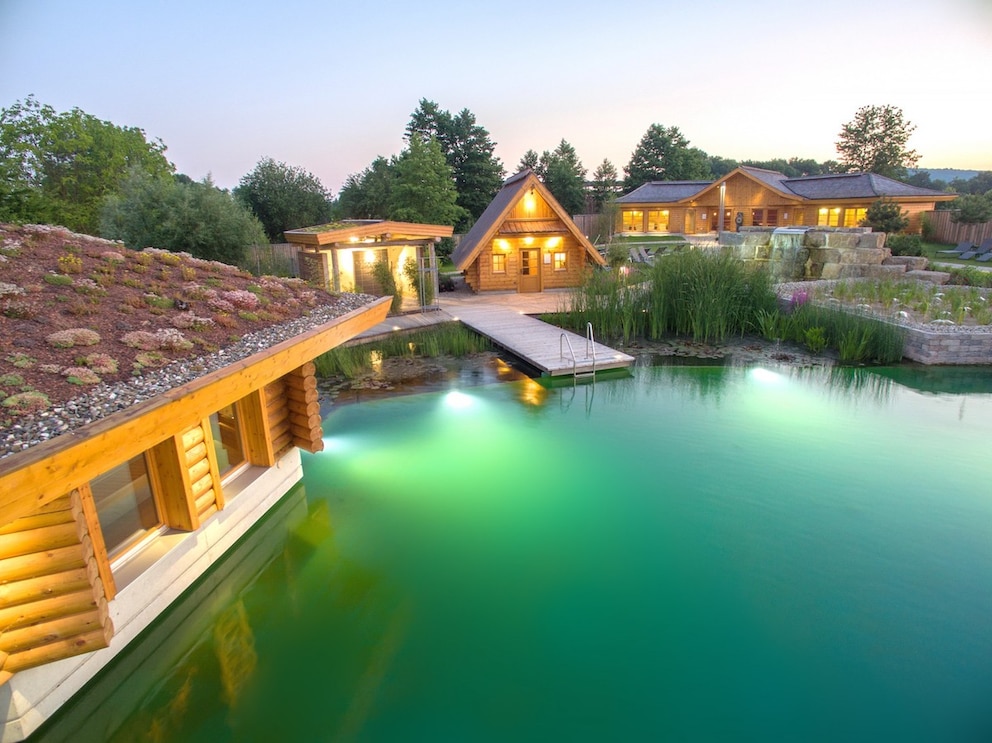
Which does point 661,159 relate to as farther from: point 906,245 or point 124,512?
point 124,512

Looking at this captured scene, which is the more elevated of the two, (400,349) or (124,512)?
(124,512)

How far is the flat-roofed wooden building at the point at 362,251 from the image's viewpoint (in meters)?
13.9

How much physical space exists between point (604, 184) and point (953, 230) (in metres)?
21.3

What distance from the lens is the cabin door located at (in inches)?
763

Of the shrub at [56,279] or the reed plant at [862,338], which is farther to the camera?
the reed plant at [862,338]

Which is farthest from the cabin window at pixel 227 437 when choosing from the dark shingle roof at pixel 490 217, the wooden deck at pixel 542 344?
the dark shingle roof at pixel 490 217

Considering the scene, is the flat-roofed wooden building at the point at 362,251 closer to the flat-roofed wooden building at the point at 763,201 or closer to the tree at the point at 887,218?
the flat-roofed wooden building at the point at 763,201

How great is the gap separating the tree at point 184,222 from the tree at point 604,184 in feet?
88.7

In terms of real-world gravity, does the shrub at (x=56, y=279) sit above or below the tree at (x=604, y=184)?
below

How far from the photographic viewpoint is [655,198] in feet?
111

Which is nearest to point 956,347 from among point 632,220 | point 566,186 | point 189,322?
point 189,322

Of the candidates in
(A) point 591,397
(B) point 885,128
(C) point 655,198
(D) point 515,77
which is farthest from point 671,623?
(B) point 885,128

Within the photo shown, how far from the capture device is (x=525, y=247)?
63.1 ft

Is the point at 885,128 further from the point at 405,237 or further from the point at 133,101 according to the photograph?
the point at 133,101
